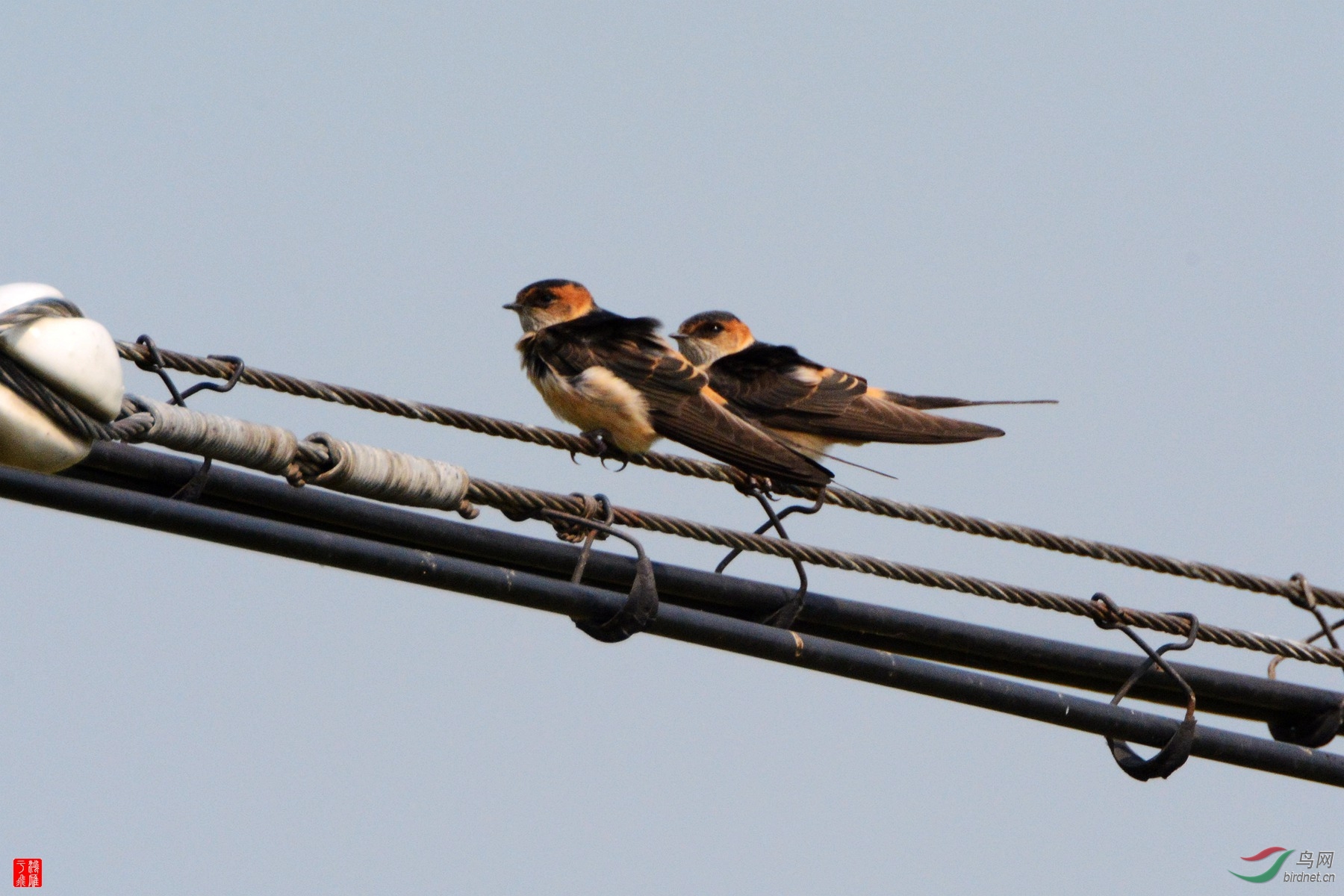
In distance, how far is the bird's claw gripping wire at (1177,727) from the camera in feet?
15.5

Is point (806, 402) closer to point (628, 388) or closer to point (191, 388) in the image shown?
point (628, 388)

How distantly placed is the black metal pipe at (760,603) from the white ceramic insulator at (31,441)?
0.56 meters

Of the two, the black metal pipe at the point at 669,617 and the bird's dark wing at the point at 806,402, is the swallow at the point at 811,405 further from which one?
the black metal pipe at the point at 669,617

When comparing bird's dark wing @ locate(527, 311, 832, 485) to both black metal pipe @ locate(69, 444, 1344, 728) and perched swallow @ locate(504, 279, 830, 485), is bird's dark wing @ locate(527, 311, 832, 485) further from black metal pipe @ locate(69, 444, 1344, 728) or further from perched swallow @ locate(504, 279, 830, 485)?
black metal pipe @ locate(69, 444, 1344, 728)

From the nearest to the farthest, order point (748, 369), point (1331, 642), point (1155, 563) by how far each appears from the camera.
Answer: point (1155, 563), point (1331, 642), point (748, 369)

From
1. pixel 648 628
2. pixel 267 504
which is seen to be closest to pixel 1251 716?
pixel 648 628

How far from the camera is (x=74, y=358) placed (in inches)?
118

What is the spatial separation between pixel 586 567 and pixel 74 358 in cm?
155

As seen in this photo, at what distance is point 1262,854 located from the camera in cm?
614

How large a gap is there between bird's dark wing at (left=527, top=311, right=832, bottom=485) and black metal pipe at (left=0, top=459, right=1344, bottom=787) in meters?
1.68

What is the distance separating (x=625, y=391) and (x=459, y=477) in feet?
8.29

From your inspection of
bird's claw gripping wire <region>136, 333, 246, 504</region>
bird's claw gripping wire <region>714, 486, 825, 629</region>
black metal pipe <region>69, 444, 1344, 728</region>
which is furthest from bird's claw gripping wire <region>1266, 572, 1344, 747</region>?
bird's claw gripping wire <region>136, 333, 246, 504</region>

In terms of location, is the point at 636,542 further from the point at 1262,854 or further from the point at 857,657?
the point at 1262,854

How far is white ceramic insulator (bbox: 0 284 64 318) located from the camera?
2.98 m
